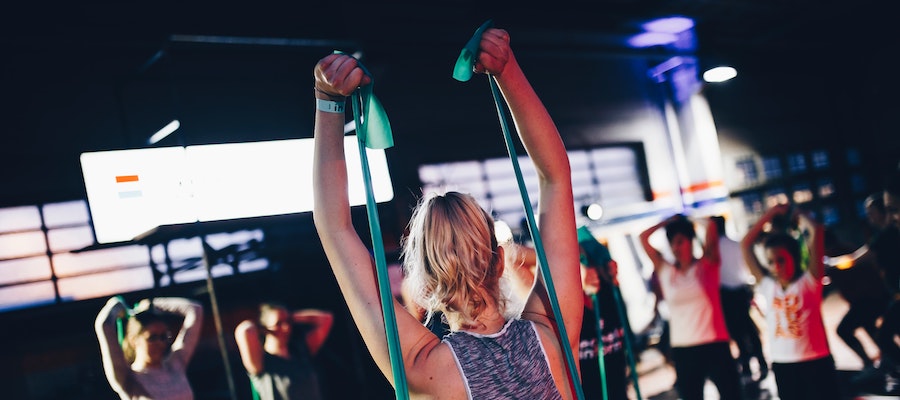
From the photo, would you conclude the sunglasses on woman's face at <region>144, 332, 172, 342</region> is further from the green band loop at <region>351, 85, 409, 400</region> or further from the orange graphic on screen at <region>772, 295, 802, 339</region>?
the orange graphic on screen at <region>772, 295, 802, 339</region>

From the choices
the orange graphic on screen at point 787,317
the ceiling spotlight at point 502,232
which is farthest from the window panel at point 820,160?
the ceiling spotlight at point 502,232

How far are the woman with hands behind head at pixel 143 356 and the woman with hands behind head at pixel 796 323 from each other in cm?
295

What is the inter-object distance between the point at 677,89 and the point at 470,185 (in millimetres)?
3300

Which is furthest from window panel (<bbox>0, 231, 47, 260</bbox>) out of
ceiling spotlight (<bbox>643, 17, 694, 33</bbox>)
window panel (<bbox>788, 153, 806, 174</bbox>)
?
window panel (<bbox>788, 153, 806, 174</bbox>)

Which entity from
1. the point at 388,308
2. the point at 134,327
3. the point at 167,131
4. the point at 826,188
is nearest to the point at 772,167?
the point at 826,188

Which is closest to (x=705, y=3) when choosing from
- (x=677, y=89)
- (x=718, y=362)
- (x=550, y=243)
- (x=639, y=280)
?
(x=677, y=89)

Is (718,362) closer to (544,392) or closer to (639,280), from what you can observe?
(544,392)

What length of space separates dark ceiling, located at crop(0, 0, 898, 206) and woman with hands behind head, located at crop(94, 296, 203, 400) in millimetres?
1403

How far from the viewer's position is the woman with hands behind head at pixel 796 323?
3064 mm

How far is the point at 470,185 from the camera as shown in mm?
6262

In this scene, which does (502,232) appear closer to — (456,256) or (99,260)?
(456,256)

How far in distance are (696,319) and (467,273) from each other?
271 centimetres

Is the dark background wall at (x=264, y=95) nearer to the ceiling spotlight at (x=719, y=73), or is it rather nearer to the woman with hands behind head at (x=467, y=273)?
the ceiling spotlight at (x=719, y=73)

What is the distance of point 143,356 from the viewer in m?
3.24
